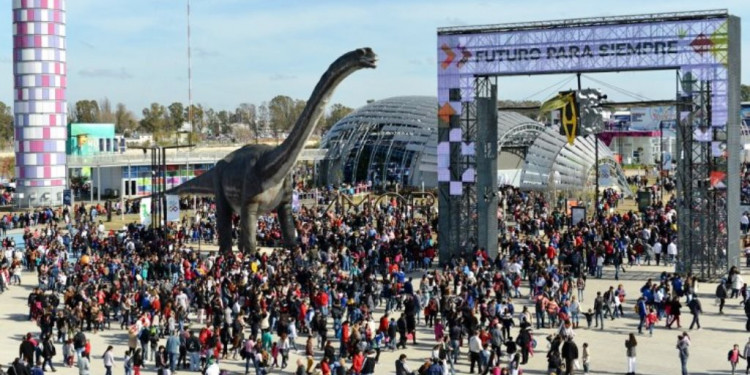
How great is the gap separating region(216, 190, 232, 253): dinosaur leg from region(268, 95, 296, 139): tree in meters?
139

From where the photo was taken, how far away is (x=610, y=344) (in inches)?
950

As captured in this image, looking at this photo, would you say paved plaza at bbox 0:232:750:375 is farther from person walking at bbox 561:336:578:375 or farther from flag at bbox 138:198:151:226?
flag at bbox 138:198:151:226

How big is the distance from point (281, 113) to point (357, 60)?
158m

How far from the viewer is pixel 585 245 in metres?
34.1

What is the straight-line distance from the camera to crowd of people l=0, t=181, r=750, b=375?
2203 cm

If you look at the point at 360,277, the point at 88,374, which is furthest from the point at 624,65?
the point at 88,374

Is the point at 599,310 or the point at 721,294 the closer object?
the point at 599,310

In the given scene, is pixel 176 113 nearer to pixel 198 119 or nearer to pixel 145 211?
pixel 198 119

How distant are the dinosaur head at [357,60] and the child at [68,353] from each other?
517 inches

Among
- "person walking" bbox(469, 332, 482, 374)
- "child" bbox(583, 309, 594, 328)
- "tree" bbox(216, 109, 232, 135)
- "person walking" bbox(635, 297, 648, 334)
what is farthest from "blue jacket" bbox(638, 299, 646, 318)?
"tree" bbox(216, 109, 232, 135)

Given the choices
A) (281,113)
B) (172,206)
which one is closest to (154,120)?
(281,113)

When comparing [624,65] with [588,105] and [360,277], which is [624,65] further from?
[360,277]

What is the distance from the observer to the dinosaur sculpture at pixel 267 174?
109 feet

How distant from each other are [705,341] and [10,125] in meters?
129
